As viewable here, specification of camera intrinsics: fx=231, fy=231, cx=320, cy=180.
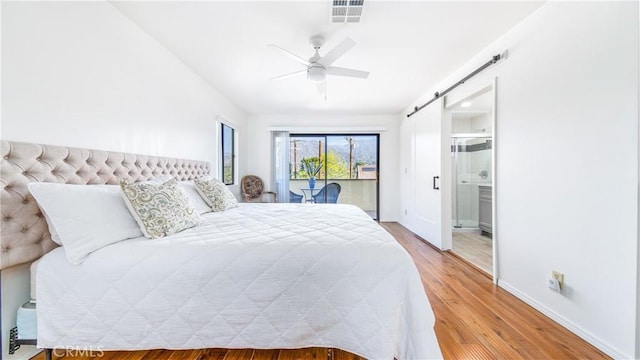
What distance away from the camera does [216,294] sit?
3.99 feet

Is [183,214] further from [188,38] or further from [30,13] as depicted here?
[188,38]

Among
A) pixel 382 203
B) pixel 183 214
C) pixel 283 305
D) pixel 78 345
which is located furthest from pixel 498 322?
pixel 382 203

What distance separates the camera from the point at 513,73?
81.7 inches

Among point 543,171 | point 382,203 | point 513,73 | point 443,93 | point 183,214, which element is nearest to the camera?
point 183,214

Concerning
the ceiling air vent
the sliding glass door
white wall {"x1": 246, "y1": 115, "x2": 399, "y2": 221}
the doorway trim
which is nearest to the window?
white wall {"x1": 246, "y1": 115, "x2": 399, "y2": 221}

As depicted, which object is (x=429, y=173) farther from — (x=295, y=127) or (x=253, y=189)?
(x=253, y=189)

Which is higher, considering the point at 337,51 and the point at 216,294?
the point at 337,51

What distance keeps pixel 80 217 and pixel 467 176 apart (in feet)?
17.6

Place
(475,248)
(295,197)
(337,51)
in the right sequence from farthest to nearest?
(295,197) < (475,248) < (337,51)

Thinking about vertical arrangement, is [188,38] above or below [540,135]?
above

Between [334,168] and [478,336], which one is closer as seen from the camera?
[478,336]

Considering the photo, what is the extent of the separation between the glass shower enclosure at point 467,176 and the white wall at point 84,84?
15.3 feet

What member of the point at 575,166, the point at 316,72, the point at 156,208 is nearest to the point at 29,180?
the point at 156,208

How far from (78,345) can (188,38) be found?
241 cm
